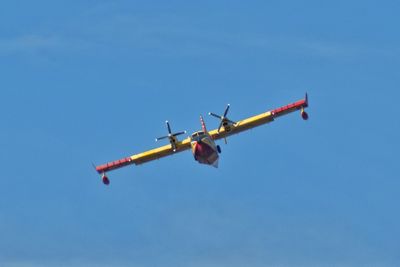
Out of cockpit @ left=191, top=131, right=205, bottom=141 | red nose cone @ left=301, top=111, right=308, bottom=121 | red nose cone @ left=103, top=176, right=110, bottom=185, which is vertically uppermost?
red nose cone @ left=301, top=111, right=308, bottom=121

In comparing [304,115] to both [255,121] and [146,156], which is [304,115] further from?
[146,156]

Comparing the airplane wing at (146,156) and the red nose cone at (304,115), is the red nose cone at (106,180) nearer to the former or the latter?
the airplane wing at (146,156)

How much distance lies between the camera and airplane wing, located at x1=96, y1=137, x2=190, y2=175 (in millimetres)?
171625

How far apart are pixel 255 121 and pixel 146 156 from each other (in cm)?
1395

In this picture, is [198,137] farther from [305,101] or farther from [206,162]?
[305,101]

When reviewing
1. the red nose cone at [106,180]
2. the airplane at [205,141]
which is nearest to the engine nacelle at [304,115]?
the airplane at [205,141]

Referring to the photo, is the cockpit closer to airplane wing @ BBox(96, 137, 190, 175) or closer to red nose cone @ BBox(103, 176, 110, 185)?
airplane wing @ BBox(96, 137, 190, 175)

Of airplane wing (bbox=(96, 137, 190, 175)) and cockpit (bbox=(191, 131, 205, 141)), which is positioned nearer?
cockpit (bbox=(191, 131, 205, 141))

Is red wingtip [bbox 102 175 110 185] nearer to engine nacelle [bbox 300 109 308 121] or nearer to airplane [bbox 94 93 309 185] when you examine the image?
airplane [bbox 94 93 309 185]

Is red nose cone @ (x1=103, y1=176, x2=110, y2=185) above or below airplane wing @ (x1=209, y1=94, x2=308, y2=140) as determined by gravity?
below

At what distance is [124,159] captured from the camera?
582 ft

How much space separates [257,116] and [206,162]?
11.3 m

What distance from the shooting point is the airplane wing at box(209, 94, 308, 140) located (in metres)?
171

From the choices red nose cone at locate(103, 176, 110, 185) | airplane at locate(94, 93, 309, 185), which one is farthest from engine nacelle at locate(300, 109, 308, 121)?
red nose cone at locate(103, 176, 110, 185)
